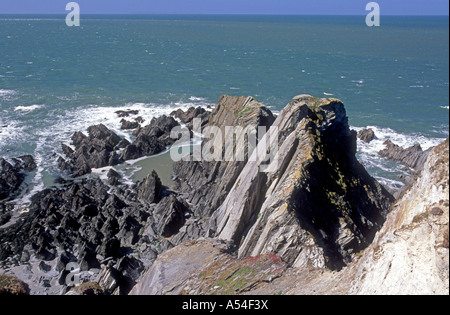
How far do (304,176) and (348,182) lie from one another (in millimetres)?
5495

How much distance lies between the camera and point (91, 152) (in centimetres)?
5050

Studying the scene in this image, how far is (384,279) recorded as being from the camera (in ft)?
49.4

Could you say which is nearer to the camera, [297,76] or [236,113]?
[236,113]

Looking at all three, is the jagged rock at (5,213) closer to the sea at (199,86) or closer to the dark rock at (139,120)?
the sea at (199,86)

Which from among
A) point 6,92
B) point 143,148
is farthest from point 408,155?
point 6,92

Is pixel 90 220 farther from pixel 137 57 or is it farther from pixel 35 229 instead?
pixel 137 57

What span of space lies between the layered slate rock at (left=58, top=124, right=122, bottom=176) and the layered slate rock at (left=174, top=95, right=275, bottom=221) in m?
10.2

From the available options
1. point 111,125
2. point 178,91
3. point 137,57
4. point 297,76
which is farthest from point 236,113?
point 137,57

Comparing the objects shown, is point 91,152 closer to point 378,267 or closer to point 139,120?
point 139,120

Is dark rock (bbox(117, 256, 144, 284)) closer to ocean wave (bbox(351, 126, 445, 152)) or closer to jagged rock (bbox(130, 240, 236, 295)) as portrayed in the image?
jagged rock (bbox(130, 240, 236, 295))

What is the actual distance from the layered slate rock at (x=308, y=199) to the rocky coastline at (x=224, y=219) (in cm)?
8

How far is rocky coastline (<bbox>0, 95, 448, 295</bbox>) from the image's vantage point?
20969 millimetres

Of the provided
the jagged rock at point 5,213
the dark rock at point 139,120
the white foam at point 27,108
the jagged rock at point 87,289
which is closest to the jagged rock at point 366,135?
the dark rock at point 139,120

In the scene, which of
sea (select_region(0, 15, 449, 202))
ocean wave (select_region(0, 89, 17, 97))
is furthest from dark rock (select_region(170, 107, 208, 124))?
ocean wave (select_region(0, 89, 17, 97))
